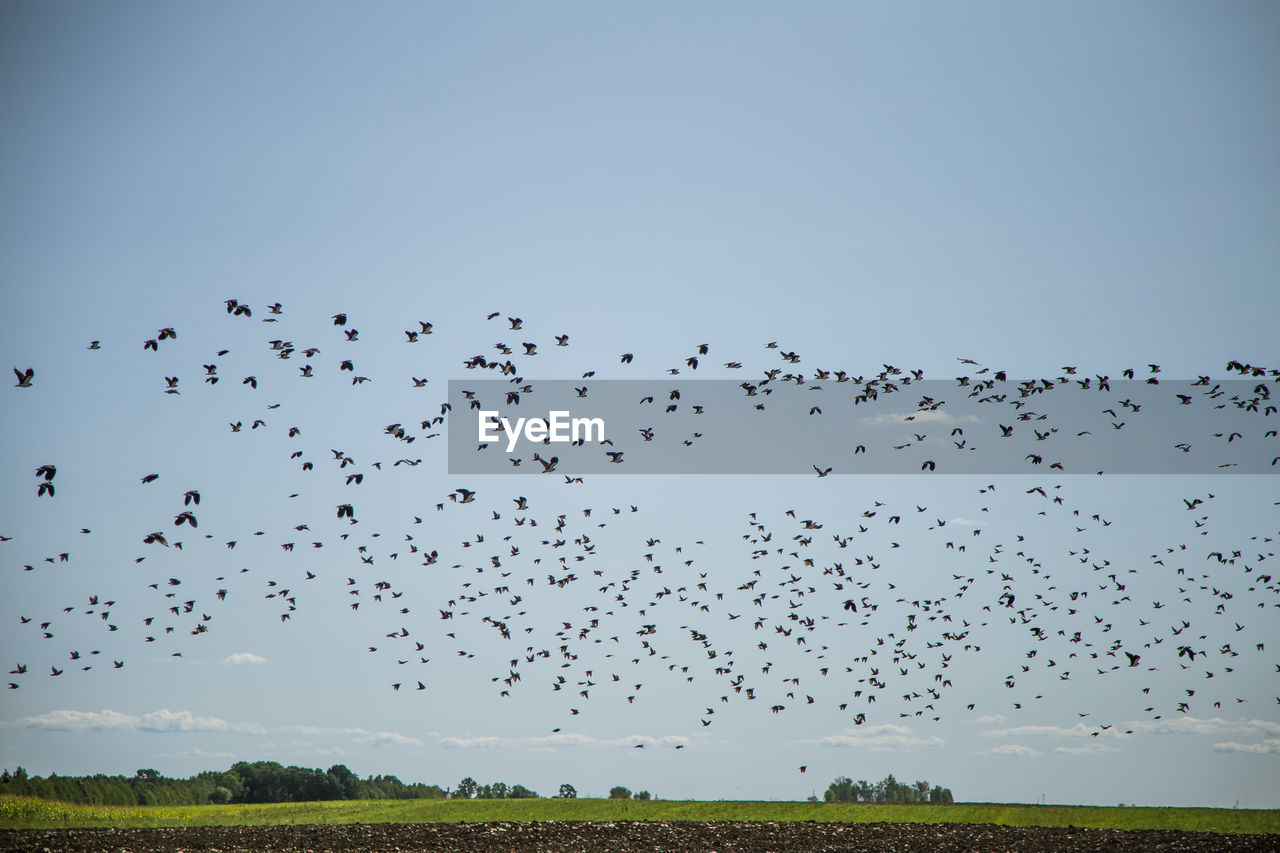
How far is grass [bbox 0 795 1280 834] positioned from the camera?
54969mm

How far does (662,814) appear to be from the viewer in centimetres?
5800

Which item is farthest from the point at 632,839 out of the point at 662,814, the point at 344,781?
the point at 344,781

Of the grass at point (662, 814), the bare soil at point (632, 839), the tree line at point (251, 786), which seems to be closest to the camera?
the bare soil at point (632, 839)

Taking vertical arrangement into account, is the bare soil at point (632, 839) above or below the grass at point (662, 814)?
above

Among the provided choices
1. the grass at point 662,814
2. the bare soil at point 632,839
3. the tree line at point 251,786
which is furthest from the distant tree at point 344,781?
the bare soil at point 632,839

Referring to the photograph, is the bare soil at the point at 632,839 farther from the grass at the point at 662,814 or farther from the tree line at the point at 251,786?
the tree line at the point at 251,786

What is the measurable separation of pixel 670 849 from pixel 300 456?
21.8 m

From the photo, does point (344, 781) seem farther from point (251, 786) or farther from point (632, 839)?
point (632, 839)

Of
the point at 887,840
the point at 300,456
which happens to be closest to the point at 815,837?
the point at 887,840

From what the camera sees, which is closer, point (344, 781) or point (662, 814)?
point (662, 814)

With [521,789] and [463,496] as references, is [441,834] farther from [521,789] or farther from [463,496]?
[521,789]

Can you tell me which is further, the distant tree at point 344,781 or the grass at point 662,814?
the distant tree at point 344,781

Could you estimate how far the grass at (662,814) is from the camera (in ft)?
180

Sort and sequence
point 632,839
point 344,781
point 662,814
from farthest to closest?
1. point 344,781
2. point 662,814
3. point 632,839
